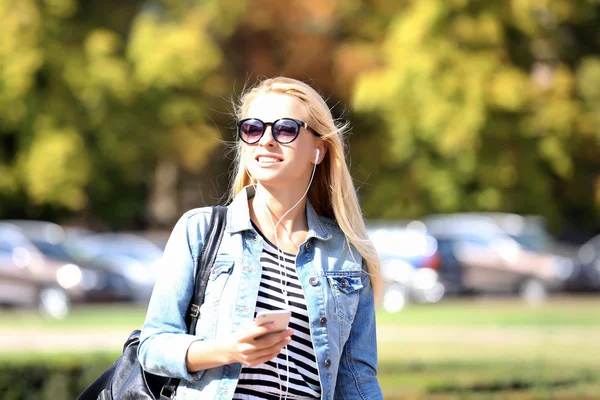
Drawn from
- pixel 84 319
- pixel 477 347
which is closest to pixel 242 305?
pixel 477 347

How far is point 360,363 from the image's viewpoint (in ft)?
12.1

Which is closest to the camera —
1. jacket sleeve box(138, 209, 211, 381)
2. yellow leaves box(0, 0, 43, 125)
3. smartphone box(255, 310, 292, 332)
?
smartphone box(255, 310, 292, 332)

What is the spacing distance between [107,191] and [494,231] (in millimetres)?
11708

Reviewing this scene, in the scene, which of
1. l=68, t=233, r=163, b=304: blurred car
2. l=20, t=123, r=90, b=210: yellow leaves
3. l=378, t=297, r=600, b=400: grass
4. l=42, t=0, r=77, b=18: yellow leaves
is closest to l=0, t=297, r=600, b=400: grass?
l=378, t=297, r=600, b=400: grass

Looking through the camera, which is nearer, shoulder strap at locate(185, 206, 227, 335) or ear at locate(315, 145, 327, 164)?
shoulder strap at locate(185, 206, 227, 335)

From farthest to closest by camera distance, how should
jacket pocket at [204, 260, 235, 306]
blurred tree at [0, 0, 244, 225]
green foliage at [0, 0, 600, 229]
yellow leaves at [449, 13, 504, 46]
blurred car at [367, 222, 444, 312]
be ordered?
yellow leaves at [449, 13, 504, 46] → green foliage at [0, 0, 600, 229] → blurred tree at [0, 0, 244, 225] → blurred car at [367, 222, 444, 312] → jacket pocket at [204, 260, 235, 306]

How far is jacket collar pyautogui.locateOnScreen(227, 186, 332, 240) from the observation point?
3592mm

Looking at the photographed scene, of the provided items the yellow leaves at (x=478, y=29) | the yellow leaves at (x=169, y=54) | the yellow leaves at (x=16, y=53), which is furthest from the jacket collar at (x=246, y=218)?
the yellow leaves at (x=478, y=29)

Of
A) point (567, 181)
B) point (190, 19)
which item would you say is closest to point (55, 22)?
point (190, 19)

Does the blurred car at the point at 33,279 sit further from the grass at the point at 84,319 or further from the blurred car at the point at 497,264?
the blurred car at the point at 497,264

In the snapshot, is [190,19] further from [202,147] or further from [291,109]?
[291,109]

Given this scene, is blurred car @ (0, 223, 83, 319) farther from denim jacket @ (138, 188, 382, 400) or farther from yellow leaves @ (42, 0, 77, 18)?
denim jacket @ (138, 188, 382, 400)

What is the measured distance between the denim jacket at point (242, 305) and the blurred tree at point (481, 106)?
2743cm

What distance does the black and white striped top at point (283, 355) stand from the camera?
3.41 meters
